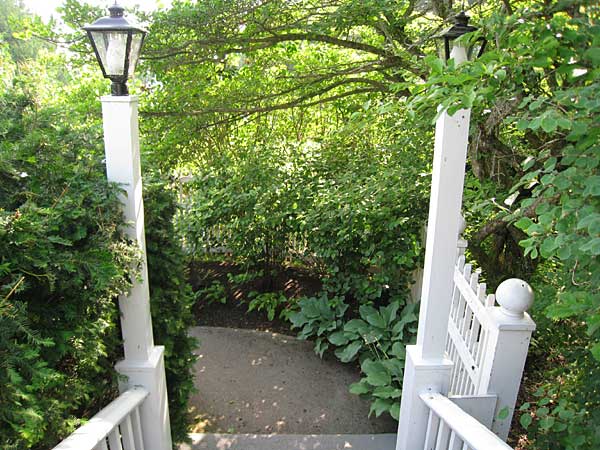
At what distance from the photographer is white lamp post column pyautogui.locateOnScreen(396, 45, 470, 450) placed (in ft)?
6.15

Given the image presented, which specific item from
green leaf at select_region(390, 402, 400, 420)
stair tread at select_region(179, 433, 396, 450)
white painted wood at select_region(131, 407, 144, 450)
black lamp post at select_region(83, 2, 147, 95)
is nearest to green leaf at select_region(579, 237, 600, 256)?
black lamp post at select_region(83, 2, 147, 95)

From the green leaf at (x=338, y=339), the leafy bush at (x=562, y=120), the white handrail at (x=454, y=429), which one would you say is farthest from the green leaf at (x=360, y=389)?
the leafy bush at (x=562, y=120)

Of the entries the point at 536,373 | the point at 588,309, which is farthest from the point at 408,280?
the point at 588,309

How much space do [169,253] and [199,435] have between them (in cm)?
144

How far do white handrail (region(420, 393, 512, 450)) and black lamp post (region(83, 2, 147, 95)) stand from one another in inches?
78.1

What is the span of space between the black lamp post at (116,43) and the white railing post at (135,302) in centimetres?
10

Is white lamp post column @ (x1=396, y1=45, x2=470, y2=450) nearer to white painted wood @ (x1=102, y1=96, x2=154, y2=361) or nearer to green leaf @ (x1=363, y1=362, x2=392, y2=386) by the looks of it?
green leaf @ (x1=363, y1=362, x2=392, y2=386)

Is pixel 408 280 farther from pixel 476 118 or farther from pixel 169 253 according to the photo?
pixel 169 253

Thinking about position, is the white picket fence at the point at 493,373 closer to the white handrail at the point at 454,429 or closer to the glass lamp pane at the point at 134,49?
the white handrail at the point at 454,429

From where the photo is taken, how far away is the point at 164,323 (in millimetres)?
2387

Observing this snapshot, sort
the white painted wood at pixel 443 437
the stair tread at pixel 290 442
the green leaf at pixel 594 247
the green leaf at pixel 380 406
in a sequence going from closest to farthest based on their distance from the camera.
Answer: the green leaf at pixel 594 247, the white painted wood at pixel 443 437, the stair tread at pixel 290 442, the green leaf at pixel 380 406

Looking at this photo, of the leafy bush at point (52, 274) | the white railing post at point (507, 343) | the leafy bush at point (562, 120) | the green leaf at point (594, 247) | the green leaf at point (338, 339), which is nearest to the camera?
the green leaf at point (594, 247)

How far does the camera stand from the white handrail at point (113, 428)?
1490mm

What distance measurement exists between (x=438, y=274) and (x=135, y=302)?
1.43 meters
